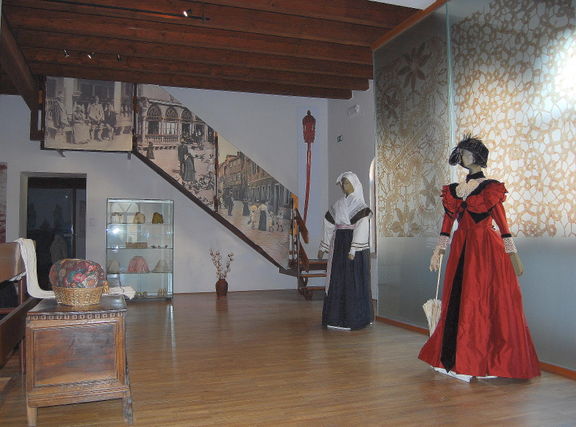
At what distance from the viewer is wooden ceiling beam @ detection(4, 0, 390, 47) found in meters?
6.61

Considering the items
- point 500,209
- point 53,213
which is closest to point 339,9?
point 500,209

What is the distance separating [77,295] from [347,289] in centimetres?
371

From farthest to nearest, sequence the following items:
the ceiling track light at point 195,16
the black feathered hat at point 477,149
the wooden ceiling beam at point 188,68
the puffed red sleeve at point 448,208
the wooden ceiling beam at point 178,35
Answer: the wooden ceiling beam at point 188,68 < the wooden ceiling beam at point 178,35 < the ceiling track light at point 195,16 < the puffed red sleeve at point 448,208 < the black feathered hat at point 477,149

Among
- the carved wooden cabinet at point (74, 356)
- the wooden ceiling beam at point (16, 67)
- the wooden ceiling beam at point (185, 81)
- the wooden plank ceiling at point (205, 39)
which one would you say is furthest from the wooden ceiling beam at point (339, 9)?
the carved wooden cabinet at point (74, 356)

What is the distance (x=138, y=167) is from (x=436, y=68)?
6.61 metres

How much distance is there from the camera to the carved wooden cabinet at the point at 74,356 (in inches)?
116

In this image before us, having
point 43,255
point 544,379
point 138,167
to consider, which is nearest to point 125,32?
point 138,167

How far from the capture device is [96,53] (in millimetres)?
8312

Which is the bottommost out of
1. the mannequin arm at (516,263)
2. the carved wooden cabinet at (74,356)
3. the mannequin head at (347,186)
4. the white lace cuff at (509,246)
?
the carved wooden cabinet at (74,356)

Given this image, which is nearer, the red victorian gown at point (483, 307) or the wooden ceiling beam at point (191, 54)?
the red victorian gown at point (483, 307)

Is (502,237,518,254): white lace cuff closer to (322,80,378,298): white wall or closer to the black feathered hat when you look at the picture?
the black feathered hat

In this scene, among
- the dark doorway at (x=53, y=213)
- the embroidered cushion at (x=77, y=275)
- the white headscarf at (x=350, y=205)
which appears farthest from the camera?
the dark doorway at (x=53, y=213)

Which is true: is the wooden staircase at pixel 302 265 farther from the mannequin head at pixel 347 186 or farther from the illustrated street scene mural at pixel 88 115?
the illustrated street scene mural at pixel 88 115

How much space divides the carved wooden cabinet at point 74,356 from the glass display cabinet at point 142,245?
20.4ft
